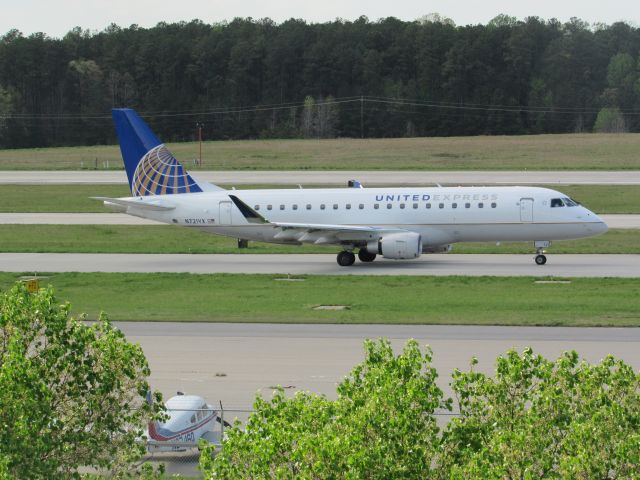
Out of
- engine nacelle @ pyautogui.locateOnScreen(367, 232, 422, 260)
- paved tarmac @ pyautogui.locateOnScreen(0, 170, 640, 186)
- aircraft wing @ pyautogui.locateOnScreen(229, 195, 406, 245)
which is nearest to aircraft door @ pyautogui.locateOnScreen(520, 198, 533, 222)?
engine nacelle @ pyautogui.locateOnScreen(367, 232, 422, 260)

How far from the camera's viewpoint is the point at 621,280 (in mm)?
42812

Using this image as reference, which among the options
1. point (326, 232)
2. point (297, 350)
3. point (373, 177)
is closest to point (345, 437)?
point (297, 350)

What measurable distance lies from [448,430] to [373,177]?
3424 inches

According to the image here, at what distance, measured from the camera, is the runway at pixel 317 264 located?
46888mm

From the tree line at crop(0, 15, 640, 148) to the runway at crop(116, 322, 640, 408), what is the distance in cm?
14070

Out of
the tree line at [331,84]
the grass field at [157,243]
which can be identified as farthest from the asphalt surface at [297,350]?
the tree line at [331,84]

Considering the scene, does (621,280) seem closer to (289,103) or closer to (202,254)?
(202,254)

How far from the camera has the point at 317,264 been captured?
51156 millimetres

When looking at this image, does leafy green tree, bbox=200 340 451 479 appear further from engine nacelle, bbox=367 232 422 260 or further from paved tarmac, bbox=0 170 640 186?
paved tarmac, bbox=0 170 640 186

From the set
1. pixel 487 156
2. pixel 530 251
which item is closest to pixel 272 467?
pixel 530 251

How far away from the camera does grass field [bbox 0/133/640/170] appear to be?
121m

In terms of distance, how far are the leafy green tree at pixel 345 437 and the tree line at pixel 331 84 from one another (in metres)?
160

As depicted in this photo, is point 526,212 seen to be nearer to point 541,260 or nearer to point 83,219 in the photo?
point 541,260

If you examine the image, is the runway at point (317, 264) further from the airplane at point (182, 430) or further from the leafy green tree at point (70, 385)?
the leafy green tree at point (70, 385)
